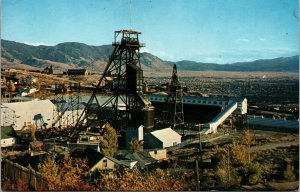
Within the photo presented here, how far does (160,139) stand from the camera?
88.6 ft

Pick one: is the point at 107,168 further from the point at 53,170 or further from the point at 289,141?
the point at 289,141

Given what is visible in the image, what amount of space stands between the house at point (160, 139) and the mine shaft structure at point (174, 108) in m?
5.94

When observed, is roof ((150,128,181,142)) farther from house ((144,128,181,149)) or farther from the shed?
the shed

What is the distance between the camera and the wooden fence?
15406 mm

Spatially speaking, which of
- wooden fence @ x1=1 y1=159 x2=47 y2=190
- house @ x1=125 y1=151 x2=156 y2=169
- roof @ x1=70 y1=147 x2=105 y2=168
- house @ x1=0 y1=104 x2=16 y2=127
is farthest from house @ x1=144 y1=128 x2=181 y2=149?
house @ x1=0 y1=104 x2=16 y2=127

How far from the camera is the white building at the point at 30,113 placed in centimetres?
3369

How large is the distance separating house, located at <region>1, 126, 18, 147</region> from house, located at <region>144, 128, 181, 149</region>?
10.6 m

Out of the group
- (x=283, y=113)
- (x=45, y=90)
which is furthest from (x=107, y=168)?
(x=45, y=90)

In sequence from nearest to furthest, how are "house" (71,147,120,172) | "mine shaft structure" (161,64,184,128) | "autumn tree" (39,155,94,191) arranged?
"autumn tree" (39,155,94,191) → "house" (71,147,120,172) → "mine shaft structure" (161,64,184,128)

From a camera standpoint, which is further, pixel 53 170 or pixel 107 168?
pixel 107 168

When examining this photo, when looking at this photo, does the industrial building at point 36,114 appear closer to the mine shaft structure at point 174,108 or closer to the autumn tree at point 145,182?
the mine shaft structure at point 174,108

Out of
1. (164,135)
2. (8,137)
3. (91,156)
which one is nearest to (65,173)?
A: (91,156)

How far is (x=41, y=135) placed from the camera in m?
31.7

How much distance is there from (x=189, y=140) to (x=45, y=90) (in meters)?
36.5
